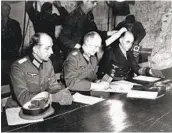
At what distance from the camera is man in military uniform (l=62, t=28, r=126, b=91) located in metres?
2.33

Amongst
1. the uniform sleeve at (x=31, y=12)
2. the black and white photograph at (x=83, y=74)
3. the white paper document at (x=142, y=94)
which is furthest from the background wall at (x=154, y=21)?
the white paper document at (x=142, y=94)

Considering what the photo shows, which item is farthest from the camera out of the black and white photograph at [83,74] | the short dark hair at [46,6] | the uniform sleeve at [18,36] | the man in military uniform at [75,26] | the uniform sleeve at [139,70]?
the uniform sleeve at [18,36]

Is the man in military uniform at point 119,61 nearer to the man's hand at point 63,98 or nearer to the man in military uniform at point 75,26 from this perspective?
the man in military uniform at point 75,26

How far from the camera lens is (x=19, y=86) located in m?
2.01

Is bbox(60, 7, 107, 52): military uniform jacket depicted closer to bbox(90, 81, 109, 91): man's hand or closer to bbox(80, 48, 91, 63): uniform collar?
bbox(80, 48, 91, 63): uniform collar

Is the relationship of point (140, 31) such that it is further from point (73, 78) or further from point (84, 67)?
point (73, 78)

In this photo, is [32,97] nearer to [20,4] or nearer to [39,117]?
[39,117]

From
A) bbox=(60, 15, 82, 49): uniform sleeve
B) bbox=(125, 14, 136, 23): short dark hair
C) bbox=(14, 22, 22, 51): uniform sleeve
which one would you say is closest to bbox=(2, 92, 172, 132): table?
bbox=(60, 15, 82, 49): uniform sleeve

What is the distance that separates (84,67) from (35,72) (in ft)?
2.04

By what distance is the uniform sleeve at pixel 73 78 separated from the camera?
2.32m

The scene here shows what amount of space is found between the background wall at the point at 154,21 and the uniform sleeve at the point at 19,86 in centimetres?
240

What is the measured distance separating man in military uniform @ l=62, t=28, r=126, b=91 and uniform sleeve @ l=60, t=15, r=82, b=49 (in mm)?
648

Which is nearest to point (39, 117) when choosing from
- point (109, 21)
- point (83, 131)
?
point (83, 131)

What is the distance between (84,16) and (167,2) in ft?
6.60
